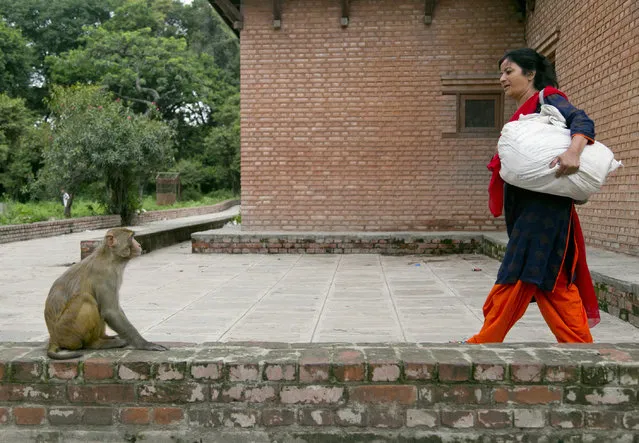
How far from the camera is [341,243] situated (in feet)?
38.0

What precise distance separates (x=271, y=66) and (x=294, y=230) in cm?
324

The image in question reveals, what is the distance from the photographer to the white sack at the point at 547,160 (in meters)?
3.06

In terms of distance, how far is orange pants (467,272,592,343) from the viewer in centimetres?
327

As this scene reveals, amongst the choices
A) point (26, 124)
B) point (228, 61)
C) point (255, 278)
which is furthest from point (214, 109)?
point (255, 278)

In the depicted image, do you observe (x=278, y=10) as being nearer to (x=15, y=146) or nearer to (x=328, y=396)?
(x=328, y=396)

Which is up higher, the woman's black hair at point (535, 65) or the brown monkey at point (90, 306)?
the woman's black hair at point (535, 65)

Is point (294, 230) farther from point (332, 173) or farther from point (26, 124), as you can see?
point (26, 124)

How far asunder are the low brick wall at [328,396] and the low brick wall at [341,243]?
8389 millimetres

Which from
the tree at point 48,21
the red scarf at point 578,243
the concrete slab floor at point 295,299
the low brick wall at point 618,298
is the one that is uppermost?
the tree at point 48,21

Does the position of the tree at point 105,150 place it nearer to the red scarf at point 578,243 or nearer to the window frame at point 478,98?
the window frame at point 478,98

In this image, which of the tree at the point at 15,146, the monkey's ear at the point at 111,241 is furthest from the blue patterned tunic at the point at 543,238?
the tree at the point at 15,146

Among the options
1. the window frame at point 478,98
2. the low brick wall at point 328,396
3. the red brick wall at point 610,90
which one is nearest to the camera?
the low brick wall at point 328,396

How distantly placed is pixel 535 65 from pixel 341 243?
830cm

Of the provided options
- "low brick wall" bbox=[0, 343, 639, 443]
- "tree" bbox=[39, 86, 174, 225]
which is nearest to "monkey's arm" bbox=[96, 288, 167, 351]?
"low brick wall" bbox=[0, 343, 639, 443]
